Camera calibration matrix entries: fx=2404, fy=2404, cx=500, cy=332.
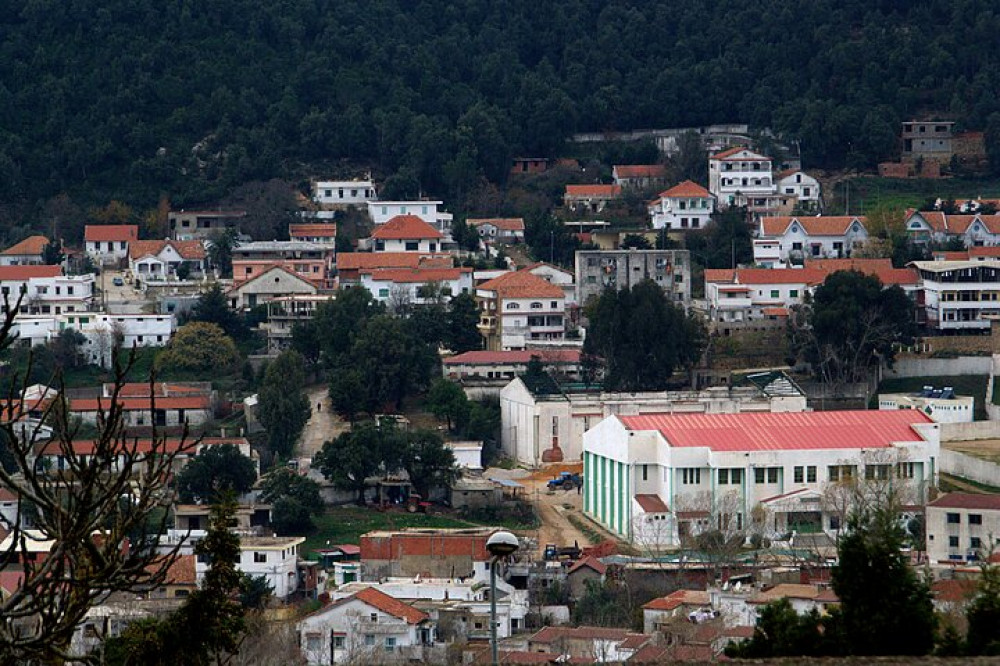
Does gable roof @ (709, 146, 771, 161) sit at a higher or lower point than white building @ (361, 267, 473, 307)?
higher

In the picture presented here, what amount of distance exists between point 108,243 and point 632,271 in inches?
554

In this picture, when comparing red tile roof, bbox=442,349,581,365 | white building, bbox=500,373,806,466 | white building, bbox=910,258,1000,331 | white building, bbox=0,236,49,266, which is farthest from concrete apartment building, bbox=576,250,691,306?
white building, bbox=0,236,49,266

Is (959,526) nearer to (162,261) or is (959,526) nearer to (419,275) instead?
(419,275)

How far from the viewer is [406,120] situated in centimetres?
6788

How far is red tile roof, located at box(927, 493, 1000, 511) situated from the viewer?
37281 millimetres

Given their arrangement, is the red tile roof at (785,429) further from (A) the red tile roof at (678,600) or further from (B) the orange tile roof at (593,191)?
(B) the orange tile roof at (593,191)

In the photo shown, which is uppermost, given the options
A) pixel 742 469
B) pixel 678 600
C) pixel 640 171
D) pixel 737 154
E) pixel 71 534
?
pixel 737 154

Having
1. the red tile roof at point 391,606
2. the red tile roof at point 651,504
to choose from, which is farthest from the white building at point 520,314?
the red tile roof at point 391,606

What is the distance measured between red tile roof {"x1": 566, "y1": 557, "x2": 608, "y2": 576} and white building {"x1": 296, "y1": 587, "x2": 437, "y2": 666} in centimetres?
346

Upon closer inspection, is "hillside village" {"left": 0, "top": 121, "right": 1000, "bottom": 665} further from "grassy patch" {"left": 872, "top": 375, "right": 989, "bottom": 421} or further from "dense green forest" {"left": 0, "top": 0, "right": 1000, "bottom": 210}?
"dense green forest" {"left": 0, "top": 0, "right": 1000, "bottom": 210}

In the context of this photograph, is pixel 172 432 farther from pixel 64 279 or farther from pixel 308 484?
pixel 64 279

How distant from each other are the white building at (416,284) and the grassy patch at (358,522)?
1271 centimetres

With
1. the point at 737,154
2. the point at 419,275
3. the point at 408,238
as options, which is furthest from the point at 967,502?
the point at 737,154

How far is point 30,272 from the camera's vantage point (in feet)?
184
